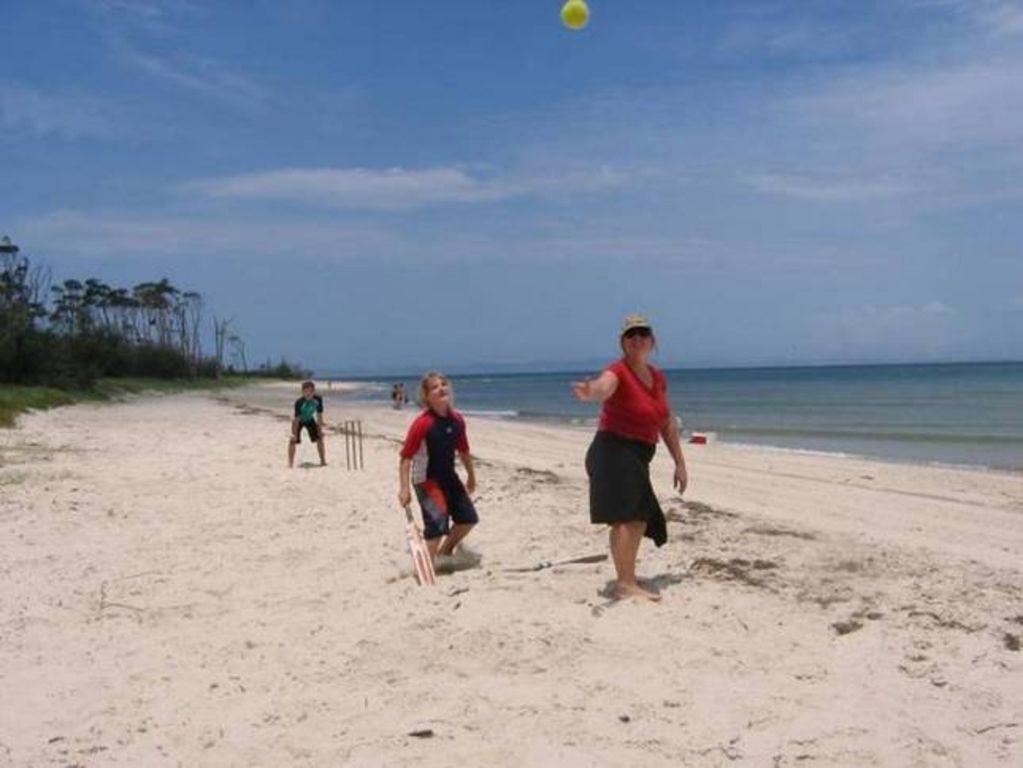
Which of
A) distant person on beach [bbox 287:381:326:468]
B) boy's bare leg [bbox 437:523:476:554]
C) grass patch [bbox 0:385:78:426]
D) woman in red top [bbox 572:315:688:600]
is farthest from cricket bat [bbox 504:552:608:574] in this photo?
grass patch [bbox 0:385:78:426]

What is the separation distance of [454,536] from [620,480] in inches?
66.9

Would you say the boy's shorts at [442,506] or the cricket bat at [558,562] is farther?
the boy's shorts at [442,506]

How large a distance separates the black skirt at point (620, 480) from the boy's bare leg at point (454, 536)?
140cm

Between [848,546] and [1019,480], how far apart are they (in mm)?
9492

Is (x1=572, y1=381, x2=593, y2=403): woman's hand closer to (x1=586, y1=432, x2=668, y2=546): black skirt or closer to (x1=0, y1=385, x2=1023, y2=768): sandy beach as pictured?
(x1=586, y1=432, x2=668, y2=546): black skirt

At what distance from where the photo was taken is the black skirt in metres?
5.66

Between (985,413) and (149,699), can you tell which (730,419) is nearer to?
(985,413)

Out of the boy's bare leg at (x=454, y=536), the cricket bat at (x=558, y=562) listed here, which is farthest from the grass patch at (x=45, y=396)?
the cricket bat at (x=558, y=562)

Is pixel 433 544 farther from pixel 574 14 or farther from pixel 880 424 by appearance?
pixel 880 424

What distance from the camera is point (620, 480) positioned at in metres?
5.66

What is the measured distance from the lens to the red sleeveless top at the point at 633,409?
556 centimetres

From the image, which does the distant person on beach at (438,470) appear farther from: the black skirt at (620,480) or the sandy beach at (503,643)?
the black skirt at (620,480)

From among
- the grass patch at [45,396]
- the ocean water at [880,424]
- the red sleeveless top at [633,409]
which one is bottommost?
the ocean water at [880,424]

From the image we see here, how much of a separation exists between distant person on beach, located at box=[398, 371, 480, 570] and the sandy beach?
36 cm
